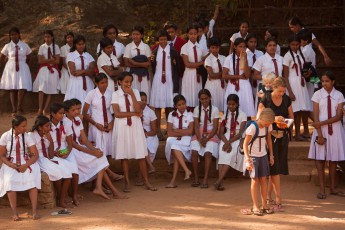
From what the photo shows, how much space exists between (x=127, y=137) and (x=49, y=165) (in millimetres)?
1369

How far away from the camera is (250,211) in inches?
346

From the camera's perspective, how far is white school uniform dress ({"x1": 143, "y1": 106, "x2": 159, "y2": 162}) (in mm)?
10648

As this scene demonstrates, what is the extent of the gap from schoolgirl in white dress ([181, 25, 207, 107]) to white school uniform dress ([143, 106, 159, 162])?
0.75m

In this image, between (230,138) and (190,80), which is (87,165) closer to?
(230,138)

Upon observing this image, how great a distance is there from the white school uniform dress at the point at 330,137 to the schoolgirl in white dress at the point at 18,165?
148 inches

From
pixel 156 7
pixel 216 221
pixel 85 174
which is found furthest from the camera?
pixel 156 7

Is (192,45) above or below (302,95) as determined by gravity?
above

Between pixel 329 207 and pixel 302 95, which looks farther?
pixel 302 95

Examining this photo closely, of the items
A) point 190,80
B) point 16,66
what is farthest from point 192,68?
point 16,66

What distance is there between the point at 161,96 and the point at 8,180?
10.5ft

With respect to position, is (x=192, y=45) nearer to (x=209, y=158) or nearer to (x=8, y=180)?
(x=209, y=158)

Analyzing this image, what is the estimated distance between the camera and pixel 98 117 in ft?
33.9

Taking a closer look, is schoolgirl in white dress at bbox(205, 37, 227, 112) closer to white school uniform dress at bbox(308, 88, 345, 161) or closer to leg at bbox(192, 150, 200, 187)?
leg at bbox(192, 150, 200, 187)

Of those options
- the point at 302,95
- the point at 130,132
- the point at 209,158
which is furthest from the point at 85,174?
the point at 302,95
